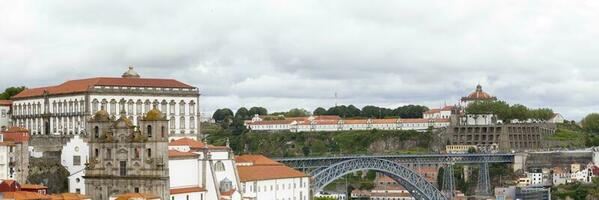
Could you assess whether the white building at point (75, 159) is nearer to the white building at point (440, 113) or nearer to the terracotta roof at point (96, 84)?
the terracotta roof at point (96, 84)

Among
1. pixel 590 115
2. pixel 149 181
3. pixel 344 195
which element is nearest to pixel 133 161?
pixel 149 181

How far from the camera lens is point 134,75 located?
78688mm

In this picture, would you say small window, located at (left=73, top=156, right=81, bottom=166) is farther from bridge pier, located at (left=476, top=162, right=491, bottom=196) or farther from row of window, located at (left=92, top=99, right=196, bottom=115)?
bridge pier, located at (left=476, top=162, right=491, bottom=196)

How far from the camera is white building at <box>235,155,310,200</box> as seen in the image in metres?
60.6

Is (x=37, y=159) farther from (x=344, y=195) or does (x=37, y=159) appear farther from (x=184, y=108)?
(x=344, y=195)

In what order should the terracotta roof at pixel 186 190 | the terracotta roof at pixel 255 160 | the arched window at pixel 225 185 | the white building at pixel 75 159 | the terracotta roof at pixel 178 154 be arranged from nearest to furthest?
the terracotta roof at pixel 186 190, the terracotta roof at pixel 178 154, the arched window at pixel 225 185, the white building at pixel 75 159, the terracotta roof at pixel 255 160

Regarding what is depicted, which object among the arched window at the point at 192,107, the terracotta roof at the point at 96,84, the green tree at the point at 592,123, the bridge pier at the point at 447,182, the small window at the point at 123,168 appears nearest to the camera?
the small window at the point at 123,168

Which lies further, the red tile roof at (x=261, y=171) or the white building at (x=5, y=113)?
the white building at (x=5, y=113)

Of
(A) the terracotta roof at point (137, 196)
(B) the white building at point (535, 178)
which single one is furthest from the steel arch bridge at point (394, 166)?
(A) the terracotta roof at point (137, 196)

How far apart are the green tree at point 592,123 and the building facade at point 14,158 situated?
90689 mm

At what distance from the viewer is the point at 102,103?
70688mm

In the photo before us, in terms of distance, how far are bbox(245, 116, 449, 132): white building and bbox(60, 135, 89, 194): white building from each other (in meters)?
77.2

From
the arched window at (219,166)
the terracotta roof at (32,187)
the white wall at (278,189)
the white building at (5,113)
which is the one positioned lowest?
the white wall at (278,189)

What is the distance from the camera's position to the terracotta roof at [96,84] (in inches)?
2825
